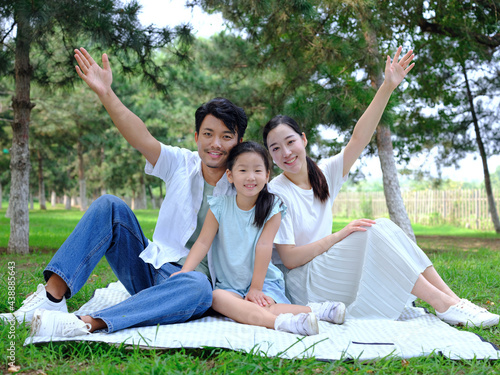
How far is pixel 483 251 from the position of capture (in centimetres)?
612

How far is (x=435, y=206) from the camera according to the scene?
46.8 ft

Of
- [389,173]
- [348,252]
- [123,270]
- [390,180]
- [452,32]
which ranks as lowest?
[123,270]

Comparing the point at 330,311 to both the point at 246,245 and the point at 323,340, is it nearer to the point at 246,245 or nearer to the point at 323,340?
the point at 323,340

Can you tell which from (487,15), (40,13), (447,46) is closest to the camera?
(40,13)

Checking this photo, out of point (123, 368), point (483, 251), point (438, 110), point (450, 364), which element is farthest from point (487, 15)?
point (123, 368)

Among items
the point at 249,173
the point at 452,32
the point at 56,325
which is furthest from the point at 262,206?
the point at 452,32

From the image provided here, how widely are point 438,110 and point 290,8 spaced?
19.0 ft

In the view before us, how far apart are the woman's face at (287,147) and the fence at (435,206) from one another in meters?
11.4

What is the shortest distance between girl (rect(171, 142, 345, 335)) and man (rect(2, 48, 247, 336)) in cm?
10

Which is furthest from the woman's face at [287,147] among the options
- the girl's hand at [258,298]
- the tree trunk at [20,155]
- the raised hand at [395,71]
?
the tree trunk at [20,155]

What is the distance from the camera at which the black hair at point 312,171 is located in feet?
8.06

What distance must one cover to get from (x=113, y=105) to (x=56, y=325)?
1065 millimetres

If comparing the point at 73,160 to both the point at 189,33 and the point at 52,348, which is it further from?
the point at 52,348

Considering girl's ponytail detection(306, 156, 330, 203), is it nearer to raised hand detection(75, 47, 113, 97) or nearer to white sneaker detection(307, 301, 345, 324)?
white sneaker detection(307, 301, 345, 324)
